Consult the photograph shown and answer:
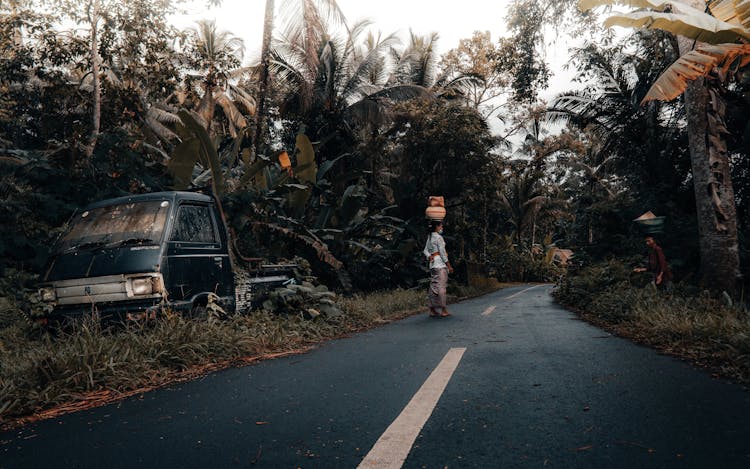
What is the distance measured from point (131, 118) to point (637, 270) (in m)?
12.5

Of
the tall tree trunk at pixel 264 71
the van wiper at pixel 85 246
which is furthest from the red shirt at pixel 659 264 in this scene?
the van wiper at pixel 85 246

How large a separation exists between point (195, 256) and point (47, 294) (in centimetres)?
151

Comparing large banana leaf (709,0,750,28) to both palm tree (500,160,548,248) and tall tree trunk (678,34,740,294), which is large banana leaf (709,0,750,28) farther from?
palm tree (500,160,548,248)

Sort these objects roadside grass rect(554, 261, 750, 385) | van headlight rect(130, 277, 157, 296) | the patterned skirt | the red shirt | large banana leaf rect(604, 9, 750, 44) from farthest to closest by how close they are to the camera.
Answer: the red shirt → the patterned skirt → large banana leaf rect(604, 9, 750, 44) → van headlight rect(130, 277, 157, 296) → roadside grass rect(554, 261, 750, 385)

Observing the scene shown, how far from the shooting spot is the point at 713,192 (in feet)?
28.7

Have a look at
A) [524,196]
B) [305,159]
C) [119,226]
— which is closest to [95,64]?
[305,159]

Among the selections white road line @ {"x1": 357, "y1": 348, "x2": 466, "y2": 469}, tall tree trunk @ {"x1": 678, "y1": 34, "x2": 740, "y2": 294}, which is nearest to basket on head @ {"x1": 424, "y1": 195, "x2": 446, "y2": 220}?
tall tree trunk @ {"x1": 678, "y1": 34, "x2": 740, "y2": 294}

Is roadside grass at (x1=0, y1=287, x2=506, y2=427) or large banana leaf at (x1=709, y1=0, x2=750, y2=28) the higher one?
large banana leaf at (x1=709, y1=0, x2=750, y2=28)

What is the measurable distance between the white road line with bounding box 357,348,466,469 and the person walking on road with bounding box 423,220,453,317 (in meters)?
5.00

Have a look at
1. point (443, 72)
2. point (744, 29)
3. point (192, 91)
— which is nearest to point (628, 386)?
point (744, 29)

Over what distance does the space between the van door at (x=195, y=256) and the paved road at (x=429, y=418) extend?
1370 millimetres

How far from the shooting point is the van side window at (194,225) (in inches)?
231

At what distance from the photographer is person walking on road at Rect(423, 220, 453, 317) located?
923 cm

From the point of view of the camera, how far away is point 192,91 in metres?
11.8
